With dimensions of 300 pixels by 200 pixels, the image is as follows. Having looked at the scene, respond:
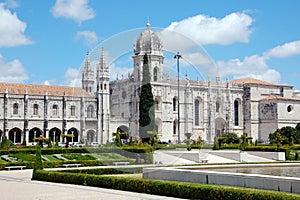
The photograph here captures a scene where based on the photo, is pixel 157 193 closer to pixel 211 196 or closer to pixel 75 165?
pixel 211 196

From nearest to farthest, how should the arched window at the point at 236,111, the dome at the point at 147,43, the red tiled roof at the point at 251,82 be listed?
the dome at the point at 147,43, the arched window at the point at 236,111, the red tiled roof at the point at 251,82

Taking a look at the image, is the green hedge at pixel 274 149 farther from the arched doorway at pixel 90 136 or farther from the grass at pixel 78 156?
the arched doorway at pixel 90 136

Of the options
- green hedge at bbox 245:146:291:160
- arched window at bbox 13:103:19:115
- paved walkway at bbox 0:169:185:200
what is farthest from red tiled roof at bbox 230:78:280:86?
paved walkway at bbox 0:169:185:200

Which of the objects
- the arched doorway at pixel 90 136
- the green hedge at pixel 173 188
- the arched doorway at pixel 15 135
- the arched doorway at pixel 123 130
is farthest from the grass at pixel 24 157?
the arched doorway at pixel 15 135

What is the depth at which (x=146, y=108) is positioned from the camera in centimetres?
1395

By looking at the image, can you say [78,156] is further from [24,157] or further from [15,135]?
[15,135]

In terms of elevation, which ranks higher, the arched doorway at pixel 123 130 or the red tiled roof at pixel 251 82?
the red tiled roof at pixel 251 82

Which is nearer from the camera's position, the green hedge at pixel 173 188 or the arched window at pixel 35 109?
the green hedge at pixel 173 188

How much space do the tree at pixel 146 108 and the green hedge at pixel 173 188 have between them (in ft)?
4.69

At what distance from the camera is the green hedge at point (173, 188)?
35.4ft

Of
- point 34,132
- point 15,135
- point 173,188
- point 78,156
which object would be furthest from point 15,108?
point 173,188

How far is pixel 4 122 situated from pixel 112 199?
50.2 m

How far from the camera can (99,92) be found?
61156 mm

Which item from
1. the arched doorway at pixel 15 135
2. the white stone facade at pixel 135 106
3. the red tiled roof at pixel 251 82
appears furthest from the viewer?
the red tiled roof at pixel 251 82
